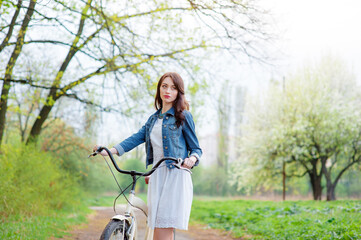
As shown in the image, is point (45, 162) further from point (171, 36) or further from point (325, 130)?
point (325, 130)

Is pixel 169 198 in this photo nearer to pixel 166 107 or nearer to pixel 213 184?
pixel 166 107

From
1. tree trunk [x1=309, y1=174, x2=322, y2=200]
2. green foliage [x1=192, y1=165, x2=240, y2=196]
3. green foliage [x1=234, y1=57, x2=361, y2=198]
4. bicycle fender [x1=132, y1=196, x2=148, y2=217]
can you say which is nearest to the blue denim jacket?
bicycle fender [x1=132, y1=196, x2=148, y2=217]

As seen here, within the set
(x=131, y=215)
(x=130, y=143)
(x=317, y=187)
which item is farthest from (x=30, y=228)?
(x=317, y=187)

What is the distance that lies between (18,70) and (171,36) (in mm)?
3663

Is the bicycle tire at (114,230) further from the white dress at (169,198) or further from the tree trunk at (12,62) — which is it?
the tree trunk at (12,62)

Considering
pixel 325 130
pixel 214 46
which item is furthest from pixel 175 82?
pixel 325 130

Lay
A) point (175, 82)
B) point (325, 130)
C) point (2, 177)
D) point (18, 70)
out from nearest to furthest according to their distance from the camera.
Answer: point (175, 82) < point (2, 177) < point (18, 70) < point (325, 130)

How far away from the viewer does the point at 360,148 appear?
18562 mm

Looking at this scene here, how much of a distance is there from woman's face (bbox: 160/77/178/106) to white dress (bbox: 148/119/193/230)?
0.57 m

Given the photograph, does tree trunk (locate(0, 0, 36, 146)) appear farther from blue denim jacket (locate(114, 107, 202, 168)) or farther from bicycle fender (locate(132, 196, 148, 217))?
bicycle fender (locate(132, 196, 148, 217))

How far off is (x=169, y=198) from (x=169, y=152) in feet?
1.21

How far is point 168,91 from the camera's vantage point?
3189 mm

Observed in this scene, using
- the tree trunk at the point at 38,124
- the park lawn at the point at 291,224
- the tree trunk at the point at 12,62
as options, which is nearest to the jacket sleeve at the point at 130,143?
the park lawn at the point at 291,224

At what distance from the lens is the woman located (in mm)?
2965
